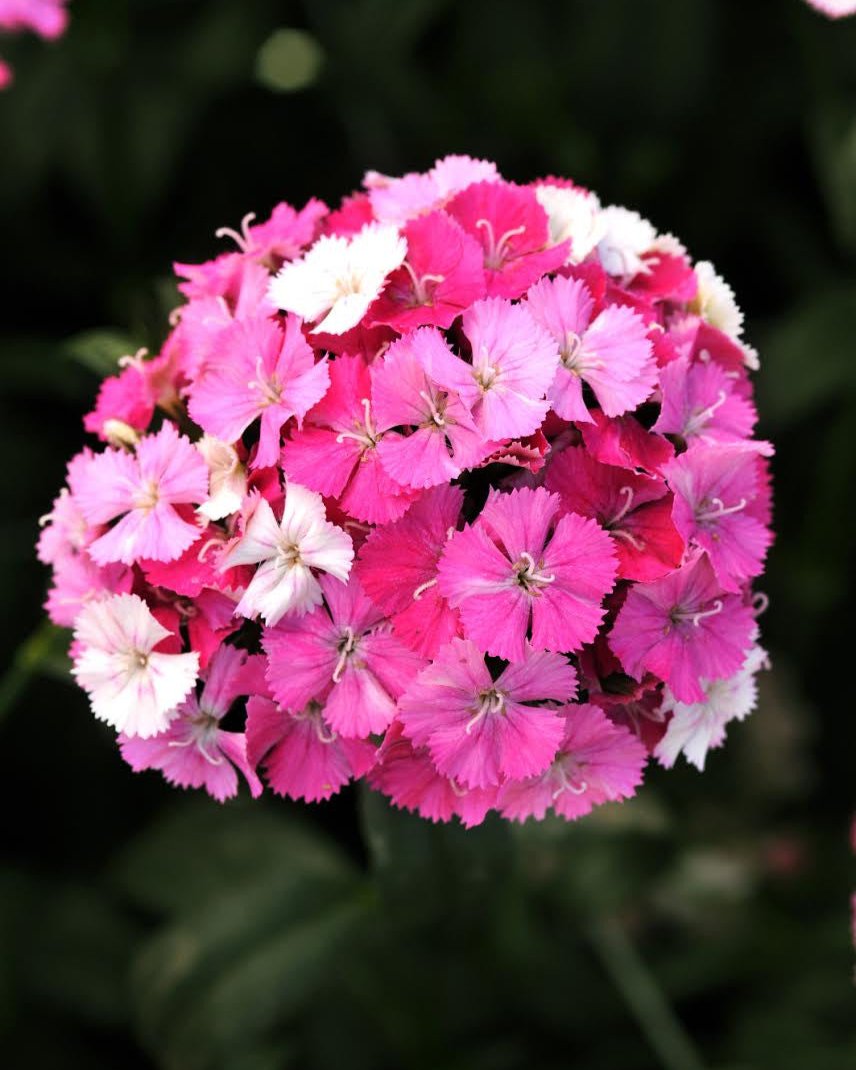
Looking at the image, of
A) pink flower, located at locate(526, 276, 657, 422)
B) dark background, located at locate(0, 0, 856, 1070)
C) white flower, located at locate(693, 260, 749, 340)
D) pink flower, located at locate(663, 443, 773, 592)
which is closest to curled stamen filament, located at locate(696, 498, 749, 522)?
pink flower, located at locate(663, 443, 773, 592)

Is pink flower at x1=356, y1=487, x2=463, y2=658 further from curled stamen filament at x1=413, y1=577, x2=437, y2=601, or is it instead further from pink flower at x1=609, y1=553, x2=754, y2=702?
pink flower at x1=609, y1=553, x2=754, y2=702

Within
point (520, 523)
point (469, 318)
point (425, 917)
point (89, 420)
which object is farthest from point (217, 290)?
point (425, 917)

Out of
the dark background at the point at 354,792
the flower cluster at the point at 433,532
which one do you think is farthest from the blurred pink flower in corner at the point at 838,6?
the flower cluster at the point at 433,532

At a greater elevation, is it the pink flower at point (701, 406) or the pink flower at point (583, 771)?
the pink flower at point (701, 406)

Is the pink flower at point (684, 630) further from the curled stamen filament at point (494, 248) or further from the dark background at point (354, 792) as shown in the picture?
the dark background at point (354, 792)

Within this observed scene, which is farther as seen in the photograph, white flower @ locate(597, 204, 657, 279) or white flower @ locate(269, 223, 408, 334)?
white flower @ locate(597, 204, 657, 279)

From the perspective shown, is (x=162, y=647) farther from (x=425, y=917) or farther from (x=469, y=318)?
(x=425, y=917)
